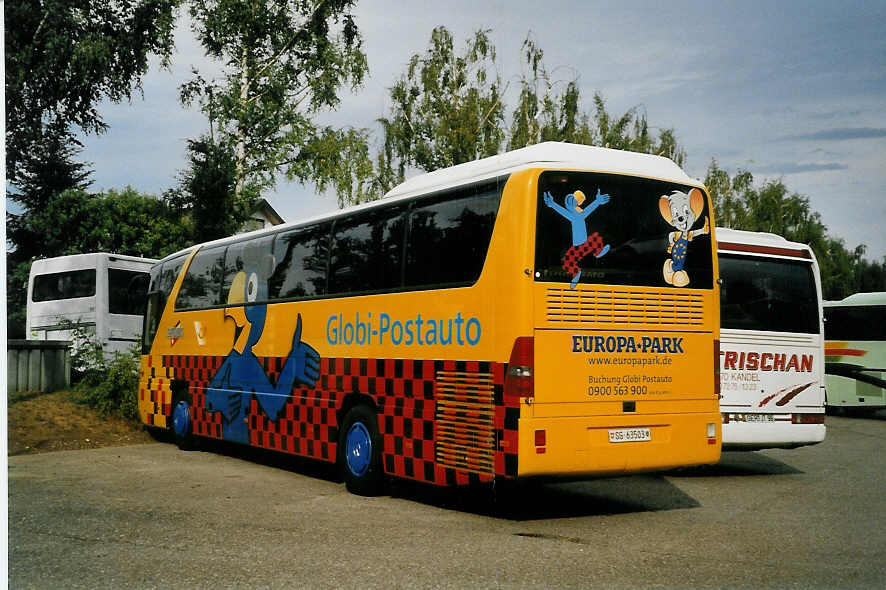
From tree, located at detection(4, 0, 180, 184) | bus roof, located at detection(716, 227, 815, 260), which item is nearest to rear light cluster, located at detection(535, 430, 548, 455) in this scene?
bus roof, located at detection(716, 227, 815, 260)

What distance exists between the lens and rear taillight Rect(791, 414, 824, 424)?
491 inches

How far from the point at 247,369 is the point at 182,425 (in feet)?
9.08

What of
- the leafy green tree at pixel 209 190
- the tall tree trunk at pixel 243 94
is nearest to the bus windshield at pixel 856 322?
the leafy green tree at pixel 209 190

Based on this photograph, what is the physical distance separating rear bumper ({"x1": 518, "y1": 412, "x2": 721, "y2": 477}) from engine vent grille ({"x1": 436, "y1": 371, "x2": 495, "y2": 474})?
1.31 feet

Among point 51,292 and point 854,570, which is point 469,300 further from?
point 51,292

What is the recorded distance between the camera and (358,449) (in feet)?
34.1

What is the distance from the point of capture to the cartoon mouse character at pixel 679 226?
30.3ft

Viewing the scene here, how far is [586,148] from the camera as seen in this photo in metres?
9.09

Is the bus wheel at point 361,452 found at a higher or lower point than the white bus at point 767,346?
lower

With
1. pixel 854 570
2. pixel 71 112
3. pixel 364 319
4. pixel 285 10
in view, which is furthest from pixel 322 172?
pixel 854 570

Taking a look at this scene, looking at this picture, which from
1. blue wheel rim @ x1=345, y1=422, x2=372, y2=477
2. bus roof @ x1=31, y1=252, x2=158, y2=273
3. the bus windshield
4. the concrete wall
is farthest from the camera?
bus roof @ x1=31, y1=252, x2=158, y2=273

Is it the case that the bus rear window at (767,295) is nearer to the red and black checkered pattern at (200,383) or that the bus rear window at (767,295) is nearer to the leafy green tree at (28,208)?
the red and black checkered pattern at (200,383)

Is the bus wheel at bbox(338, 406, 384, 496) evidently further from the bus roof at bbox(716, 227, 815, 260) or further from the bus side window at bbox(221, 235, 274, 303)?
the bus roof at bbox(716, 227, 815, 260)

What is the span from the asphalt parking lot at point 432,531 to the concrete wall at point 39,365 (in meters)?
5.01
